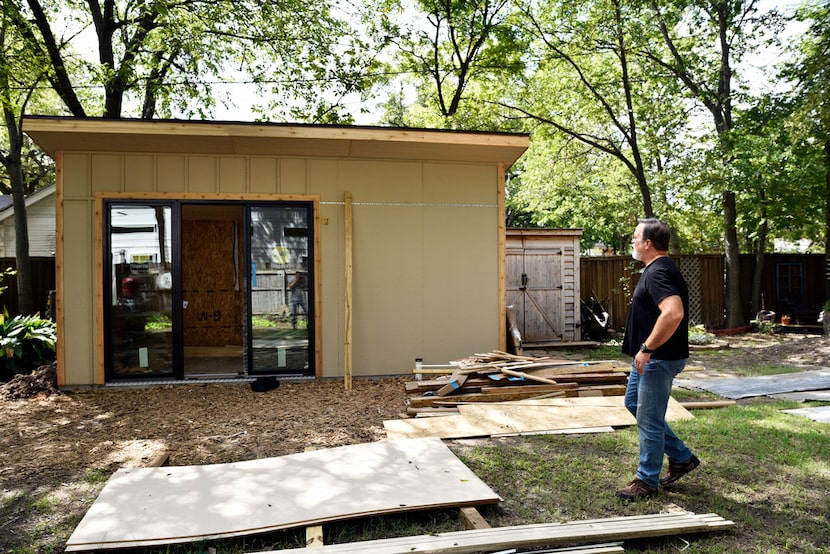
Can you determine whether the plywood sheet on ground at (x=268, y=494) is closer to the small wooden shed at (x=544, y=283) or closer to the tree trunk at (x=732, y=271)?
the small wooden shed at (x=544, y=283)

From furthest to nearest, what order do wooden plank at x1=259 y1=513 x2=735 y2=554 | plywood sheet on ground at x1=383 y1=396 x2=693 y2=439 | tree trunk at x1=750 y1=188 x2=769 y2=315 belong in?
tree trunk at x1=750 y1=188 x2=769 y2=315 → plywood sheet on ground at x1=383 y1=396 x2=693 y2=439 → wooden plank at x1=259 y1=513 x2=735 y2=554

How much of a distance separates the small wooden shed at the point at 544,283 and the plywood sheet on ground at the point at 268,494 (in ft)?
25.4

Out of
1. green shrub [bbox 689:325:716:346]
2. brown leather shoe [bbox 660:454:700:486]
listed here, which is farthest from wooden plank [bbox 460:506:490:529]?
green shrub [bbox 689:325:716:346]

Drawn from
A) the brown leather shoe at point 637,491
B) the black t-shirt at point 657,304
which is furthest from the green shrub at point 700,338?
the black t-shirt at point 657,304

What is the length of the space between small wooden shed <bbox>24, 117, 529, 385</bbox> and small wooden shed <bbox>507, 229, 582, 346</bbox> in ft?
11.2

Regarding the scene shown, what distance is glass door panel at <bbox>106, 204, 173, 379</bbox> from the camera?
753 cm

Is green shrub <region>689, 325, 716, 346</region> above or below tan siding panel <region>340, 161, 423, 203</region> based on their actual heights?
below

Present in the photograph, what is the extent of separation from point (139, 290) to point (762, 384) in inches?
326

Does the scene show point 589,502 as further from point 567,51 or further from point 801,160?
point 567,51

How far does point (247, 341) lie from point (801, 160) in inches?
492

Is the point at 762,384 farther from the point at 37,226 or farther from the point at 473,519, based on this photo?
the point at 37,226

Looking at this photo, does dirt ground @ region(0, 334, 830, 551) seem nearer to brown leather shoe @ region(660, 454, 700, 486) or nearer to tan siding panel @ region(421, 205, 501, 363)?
tan siding panel @ region(421, 205, 501, 363)

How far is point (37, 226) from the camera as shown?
1912 centimetres

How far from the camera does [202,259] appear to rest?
37.4 feet
